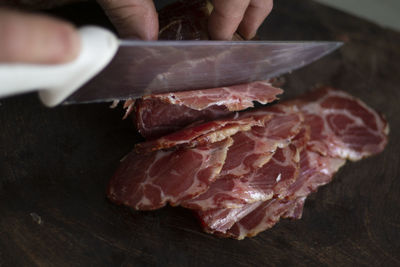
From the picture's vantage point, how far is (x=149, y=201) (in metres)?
1.83

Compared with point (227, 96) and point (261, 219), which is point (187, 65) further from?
point (261, 219)

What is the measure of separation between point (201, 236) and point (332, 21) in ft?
5.49

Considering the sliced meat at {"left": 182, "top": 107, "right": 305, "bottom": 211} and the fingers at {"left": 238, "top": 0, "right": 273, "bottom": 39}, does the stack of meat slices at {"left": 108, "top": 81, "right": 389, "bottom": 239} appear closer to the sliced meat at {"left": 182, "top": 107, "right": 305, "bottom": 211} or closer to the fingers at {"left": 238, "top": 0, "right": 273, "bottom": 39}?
the sliced meat at {"left": 182, "top": 107, "right": 305, "bottom": 211}

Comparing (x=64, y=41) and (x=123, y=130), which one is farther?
(x=123, y=130)

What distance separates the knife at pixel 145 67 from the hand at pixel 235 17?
0.41 ft

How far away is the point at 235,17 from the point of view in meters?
1.85

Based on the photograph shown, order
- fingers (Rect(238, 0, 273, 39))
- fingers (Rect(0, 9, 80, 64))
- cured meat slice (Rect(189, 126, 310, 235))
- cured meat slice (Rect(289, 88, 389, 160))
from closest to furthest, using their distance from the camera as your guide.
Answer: fingers (Rect(0, 9, 80, 64)) < cured meat slice (Rect(189, 126, 310, 235)) < fingers (Rect(238, 0, 273, 39)) < cured meat slice (Rect(289, 88, 389, 160))

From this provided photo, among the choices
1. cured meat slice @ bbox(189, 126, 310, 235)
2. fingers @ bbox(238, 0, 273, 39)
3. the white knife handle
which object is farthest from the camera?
fingers @ bbox(238, 0, 273, 39)

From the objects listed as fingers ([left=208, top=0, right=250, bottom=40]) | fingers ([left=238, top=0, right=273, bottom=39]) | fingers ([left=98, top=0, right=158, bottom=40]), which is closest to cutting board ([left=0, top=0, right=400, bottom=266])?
fingers ([left=98, top=0, right=158, bottom=40])

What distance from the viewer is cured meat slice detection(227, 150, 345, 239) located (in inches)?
76.0

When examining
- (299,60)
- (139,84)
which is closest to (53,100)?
(139,84)

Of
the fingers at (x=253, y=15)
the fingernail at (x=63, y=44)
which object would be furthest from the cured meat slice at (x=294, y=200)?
the fingernail at (x=63, y=44)

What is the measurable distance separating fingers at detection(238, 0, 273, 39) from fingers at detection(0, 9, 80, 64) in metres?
1.09

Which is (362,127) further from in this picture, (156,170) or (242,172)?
(156,170)
